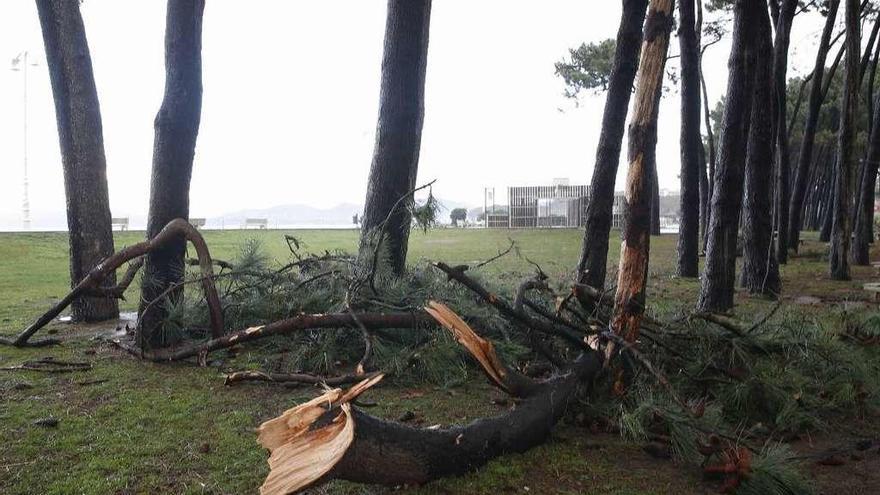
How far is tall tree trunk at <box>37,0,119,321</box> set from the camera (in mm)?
6812

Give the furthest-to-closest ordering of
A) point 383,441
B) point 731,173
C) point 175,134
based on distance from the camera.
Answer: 1. point 731,173
2. point 175,134
3. point 383,441

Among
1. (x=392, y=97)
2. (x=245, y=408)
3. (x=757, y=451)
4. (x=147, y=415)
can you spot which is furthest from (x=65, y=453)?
(x=392, y=97)

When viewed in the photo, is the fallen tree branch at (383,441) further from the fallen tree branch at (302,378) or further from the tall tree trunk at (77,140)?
the tall tree trunk at (77,140)

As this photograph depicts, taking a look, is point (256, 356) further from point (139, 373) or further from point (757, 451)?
point (757, 451)

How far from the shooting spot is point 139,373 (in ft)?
15.1

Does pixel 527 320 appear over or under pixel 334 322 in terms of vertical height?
over

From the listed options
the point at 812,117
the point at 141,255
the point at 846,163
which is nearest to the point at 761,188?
the point at 846,163

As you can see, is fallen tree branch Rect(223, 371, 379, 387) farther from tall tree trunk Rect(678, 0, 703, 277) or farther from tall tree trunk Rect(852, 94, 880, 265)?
tall tree trunk Rect(852, 94, 880, 265)

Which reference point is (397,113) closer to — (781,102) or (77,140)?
(77,140)

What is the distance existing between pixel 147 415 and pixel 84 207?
13.2ft

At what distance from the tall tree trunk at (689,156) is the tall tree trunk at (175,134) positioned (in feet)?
29.2

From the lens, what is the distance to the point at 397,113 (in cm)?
651

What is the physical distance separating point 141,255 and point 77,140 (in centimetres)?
233

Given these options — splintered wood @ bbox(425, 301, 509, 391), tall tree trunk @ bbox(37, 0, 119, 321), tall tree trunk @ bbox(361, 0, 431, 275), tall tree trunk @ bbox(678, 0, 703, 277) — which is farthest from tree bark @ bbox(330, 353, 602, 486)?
tall tree trunk @ bbox(678, 0, 703, 277)
